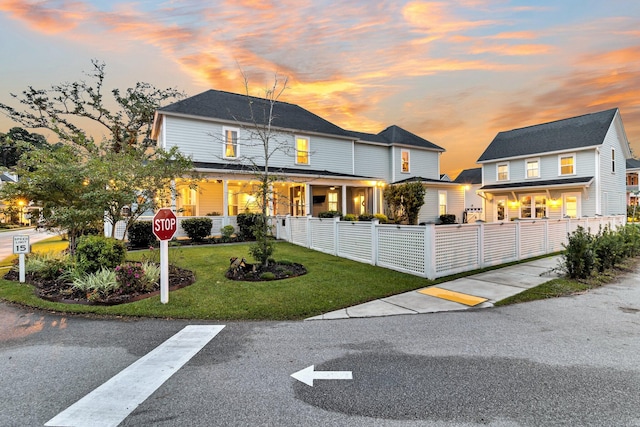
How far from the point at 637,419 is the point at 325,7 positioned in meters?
11.8

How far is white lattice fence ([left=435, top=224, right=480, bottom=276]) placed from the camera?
7.18 m

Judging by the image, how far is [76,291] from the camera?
5711 millimetres

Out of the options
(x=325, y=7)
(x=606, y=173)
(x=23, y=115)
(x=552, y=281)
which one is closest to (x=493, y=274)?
(x=552, y=281)

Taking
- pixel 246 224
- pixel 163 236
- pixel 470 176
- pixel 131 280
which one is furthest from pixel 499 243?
pixel 470 176

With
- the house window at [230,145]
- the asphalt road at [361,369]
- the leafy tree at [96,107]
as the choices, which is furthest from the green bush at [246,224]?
the leafy tree at [96,107]

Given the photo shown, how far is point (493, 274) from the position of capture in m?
7.50

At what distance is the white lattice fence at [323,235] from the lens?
10.4 metres

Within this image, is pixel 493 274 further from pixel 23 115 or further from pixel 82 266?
pixel 23 115

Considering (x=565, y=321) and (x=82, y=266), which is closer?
(x=565, y=321)

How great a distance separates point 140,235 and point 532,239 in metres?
14.2

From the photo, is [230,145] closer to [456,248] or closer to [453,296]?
[456,248]

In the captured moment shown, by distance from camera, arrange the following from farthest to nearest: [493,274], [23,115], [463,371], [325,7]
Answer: [23,115]
[325,7]
[493,274]
[463,371]

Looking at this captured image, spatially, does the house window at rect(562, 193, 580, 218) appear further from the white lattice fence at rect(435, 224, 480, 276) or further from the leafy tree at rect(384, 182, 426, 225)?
the white lattice fence at rect(435, 224, 480, 276)

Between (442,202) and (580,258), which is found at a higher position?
(442,202)
